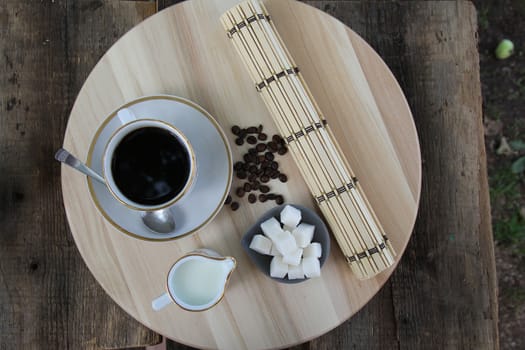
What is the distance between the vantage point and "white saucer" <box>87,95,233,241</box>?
3.15 feet

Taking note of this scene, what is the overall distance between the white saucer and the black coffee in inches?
2.7

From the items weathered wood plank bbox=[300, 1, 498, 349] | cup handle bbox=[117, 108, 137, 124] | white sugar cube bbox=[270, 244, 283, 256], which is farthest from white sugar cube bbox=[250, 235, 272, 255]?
weathered wood plank bbox=[300, 1, 498, 349]

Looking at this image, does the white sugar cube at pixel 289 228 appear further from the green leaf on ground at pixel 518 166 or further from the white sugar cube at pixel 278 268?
the green leaf on ground at pixel 518 166

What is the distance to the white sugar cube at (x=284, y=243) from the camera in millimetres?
959

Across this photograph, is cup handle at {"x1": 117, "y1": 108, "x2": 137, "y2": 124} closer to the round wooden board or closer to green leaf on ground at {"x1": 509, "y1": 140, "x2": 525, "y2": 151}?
the round wooden board

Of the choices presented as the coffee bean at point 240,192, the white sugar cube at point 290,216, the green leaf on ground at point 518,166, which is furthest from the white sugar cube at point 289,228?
the green leaf on ground at point 518,166

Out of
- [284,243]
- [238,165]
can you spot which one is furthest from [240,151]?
[284,243]

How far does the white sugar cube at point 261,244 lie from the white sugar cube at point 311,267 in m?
0.08

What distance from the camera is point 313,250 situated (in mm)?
975

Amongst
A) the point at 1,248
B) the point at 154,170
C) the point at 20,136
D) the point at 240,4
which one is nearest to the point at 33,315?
the point at 1,248

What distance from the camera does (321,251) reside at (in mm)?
987

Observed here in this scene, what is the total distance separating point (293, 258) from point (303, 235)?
53 millimetres

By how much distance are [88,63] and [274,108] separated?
639 mm

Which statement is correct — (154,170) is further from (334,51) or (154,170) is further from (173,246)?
(334,51)
